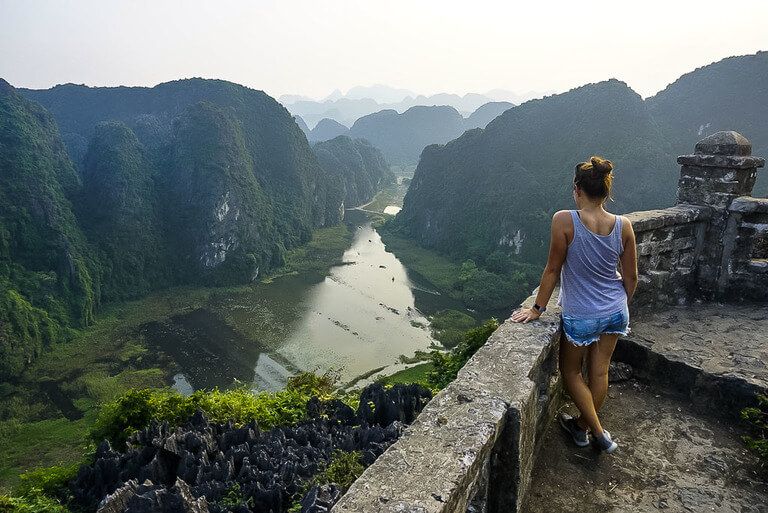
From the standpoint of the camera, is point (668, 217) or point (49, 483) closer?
point (668, 217)

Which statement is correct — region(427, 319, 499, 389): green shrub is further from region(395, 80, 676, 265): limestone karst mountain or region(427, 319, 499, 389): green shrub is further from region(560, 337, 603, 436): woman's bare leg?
region(395, 80, 676, 265): limestone karst mountain

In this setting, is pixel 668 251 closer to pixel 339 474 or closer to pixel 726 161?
pixel 726 161

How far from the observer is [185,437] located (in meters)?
4.33

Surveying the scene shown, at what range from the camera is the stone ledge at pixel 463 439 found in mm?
1918

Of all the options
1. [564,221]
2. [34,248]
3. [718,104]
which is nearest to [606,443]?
[564,221]

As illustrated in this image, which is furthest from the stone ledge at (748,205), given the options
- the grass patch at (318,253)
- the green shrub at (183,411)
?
the grass patch at (318,253)

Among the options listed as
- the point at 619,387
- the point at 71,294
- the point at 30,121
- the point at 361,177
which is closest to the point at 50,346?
the point at 71,294

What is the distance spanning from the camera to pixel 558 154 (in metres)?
79.6

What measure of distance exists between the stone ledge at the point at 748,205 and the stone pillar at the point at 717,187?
8cm

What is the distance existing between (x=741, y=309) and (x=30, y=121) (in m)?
84.8

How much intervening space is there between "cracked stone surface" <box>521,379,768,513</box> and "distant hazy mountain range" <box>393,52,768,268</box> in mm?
60565

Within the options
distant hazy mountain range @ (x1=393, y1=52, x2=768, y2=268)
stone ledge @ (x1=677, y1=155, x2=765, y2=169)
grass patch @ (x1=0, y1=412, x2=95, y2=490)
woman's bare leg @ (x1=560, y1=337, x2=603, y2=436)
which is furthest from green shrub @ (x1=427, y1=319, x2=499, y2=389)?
distant hazy mountain range @ (x1=393, y1=52, x2=768, y2=268)

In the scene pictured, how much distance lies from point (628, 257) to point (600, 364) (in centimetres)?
80

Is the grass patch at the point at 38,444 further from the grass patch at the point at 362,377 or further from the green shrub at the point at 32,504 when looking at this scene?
the green shrub at the point at 32,504
